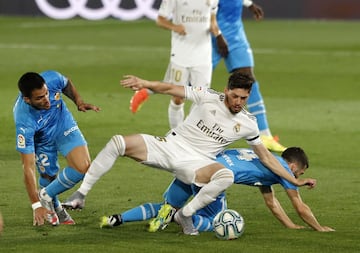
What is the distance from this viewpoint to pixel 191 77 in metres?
14.4

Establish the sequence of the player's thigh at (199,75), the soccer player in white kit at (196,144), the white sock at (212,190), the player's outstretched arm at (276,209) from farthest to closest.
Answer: the player's thigh at (199,75)
the player's outstretched arm at (276,209)
the soccer player in white kit at (196,144)
the white sock at (212,190)

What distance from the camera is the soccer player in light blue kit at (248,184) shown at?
31.6 feet

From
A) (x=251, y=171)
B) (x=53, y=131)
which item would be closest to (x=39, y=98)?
(x=53, y=131)

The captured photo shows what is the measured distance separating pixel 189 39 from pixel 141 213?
506 cm

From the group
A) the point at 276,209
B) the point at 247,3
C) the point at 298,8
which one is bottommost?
the point at 298,8

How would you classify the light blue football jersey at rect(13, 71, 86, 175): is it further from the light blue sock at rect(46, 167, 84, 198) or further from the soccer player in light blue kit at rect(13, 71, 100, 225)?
the light blue sock at rect(46, 167, 84, 198)

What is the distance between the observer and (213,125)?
31.8ft

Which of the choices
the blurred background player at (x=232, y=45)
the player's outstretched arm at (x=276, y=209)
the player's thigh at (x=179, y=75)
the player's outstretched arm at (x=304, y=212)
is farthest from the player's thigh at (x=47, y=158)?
the blurred background player at (x=232, y=45)

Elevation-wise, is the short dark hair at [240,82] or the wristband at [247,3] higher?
the short dark hair at [240,82]

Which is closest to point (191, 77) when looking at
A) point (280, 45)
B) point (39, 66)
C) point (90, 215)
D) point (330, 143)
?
point (330, 143)

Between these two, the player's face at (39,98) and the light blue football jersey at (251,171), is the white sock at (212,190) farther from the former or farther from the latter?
the player's face at (39,98)

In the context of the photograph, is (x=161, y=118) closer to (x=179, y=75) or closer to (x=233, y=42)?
(x=233, y=42)

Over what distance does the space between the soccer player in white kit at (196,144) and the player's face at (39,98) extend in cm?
64

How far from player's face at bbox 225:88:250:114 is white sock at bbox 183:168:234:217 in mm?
534
